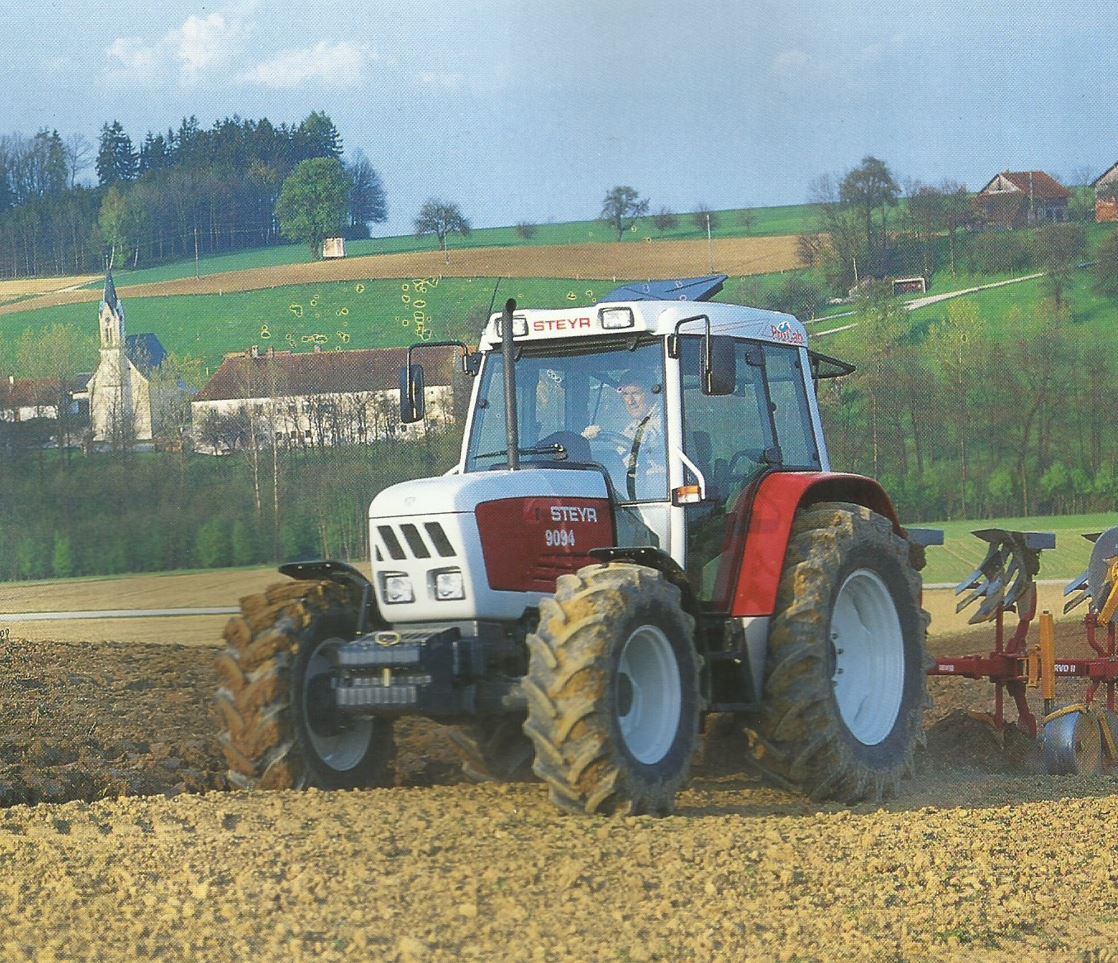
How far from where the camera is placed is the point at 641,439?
7.16 meters

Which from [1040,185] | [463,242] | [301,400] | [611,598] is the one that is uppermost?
[1040,185]

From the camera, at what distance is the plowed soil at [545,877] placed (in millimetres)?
4594

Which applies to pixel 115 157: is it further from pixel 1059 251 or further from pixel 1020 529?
pixel 1059 251

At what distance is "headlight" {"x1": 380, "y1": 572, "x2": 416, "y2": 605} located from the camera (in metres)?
6.75

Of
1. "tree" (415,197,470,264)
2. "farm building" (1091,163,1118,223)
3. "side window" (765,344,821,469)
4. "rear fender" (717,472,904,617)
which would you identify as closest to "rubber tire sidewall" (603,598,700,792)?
"rear fender" (717,472,904,617)

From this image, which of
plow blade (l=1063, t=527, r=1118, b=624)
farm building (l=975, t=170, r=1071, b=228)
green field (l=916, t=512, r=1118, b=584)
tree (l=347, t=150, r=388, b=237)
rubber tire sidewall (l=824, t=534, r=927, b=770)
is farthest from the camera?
farm building (l=975, t=170, r=1071, b=228)

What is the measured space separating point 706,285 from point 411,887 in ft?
12.4

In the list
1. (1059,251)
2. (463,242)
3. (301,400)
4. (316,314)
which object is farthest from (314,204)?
(1059,251)

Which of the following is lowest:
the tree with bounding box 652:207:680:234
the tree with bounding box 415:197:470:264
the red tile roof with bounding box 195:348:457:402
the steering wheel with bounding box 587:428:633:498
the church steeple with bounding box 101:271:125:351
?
the steering wheel with bounding box 587:428:633:498

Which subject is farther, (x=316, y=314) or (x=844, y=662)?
(x=316, y=314)

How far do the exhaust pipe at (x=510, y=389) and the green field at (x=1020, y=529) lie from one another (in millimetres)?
12081

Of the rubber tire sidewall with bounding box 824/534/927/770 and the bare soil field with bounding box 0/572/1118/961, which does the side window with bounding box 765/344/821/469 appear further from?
the bare soil field with bounding box 0/572/1118/961

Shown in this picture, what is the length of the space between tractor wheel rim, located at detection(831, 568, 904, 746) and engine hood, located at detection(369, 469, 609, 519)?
1419mm

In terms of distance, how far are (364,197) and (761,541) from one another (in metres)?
10.6
